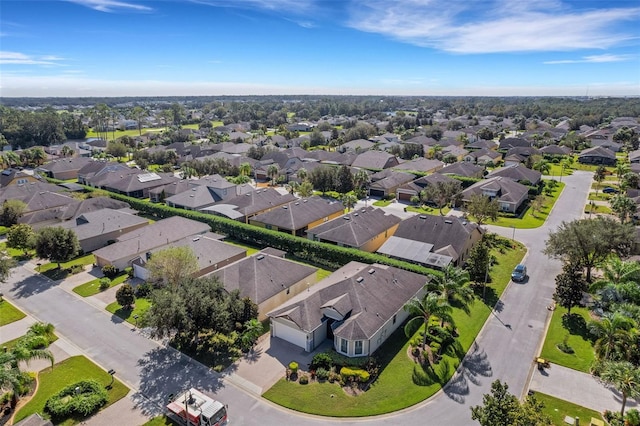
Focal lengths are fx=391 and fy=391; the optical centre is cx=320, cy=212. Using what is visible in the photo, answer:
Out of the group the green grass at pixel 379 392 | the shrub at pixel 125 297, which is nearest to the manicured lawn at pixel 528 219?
the green grass at pixel 379 392

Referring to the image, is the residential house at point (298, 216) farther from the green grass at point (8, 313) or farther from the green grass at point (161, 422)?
the green grass at point (161, 422)

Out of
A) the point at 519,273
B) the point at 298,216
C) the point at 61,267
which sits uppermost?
the point at 298,216

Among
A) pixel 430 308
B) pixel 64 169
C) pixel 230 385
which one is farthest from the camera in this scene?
pixel 64 169

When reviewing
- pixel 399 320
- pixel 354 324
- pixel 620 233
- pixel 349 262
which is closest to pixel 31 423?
pixel 354 324

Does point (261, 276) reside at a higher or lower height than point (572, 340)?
higher

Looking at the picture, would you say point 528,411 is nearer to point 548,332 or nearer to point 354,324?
point 354,324

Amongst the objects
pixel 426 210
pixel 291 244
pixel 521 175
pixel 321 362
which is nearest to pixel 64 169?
pixel 291 244

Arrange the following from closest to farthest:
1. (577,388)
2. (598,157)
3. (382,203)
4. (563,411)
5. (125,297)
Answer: (563,411) < (577,388) < (125,297) < (382,203) < (598,157)

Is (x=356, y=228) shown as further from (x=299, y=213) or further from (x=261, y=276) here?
(x=261, y=276)
